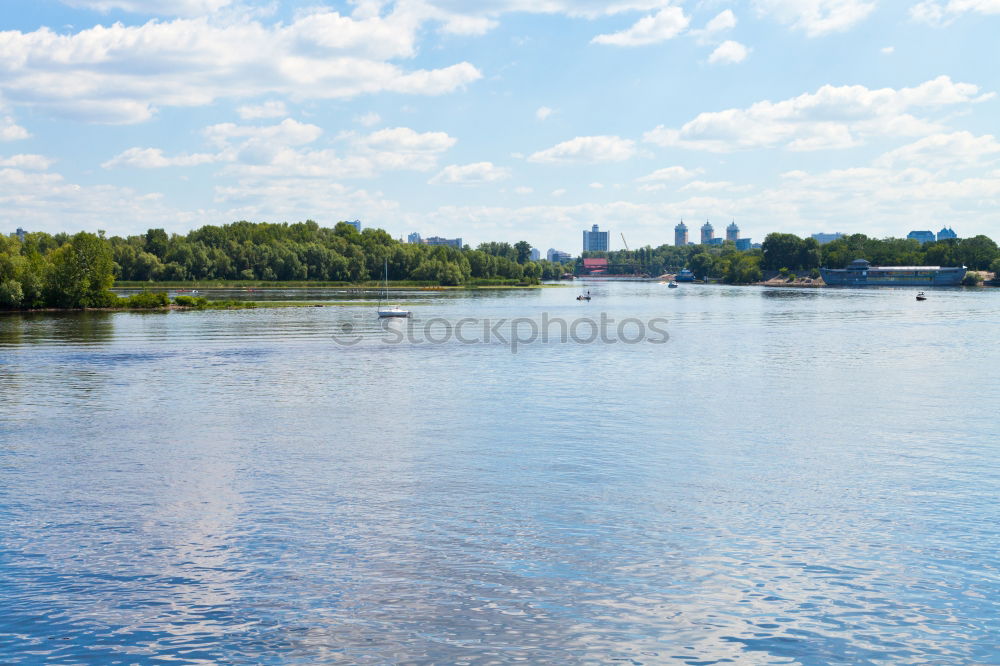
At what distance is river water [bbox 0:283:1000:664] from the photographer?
17328 mm

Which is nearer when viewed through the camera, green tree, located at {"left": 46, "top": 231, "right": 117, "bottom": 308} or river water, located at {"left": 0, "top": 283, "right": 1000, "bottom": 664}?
river water, located at {"left": 0, "top": 283, "right": 1000, "bottom": 664}

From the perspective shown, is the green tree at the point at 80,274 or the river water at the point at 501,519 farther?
the green tree at the point at 80,274

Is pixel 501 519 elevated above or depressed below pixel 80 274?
below

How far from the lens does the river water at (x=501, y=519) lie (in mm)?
17328

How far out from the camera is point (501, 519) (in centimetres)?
2472

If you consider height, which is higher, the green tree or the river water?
the green tree

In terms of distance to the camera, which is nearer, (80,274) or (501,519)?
(501,519)

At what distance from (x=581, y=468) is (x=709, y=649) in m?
14.1

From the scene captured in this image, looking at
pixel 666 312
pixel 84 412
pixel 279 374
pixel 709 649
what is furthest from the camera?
pixel 666 312

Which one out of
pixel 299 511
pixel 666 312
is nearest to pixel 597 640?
pixel 299 511

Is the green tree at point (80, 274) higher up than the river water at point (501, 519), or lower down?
higher up

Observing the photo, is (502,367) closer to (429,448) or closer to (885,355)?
(429,448)

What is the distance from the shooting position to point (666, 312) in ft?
488

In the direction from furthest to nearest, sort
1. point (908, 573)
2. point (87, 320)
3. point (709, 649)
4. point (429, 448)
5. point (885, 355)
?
point (87, 320)
point (885, 355)
point (429, 448)
point (908, 573)
point (709, 649)
